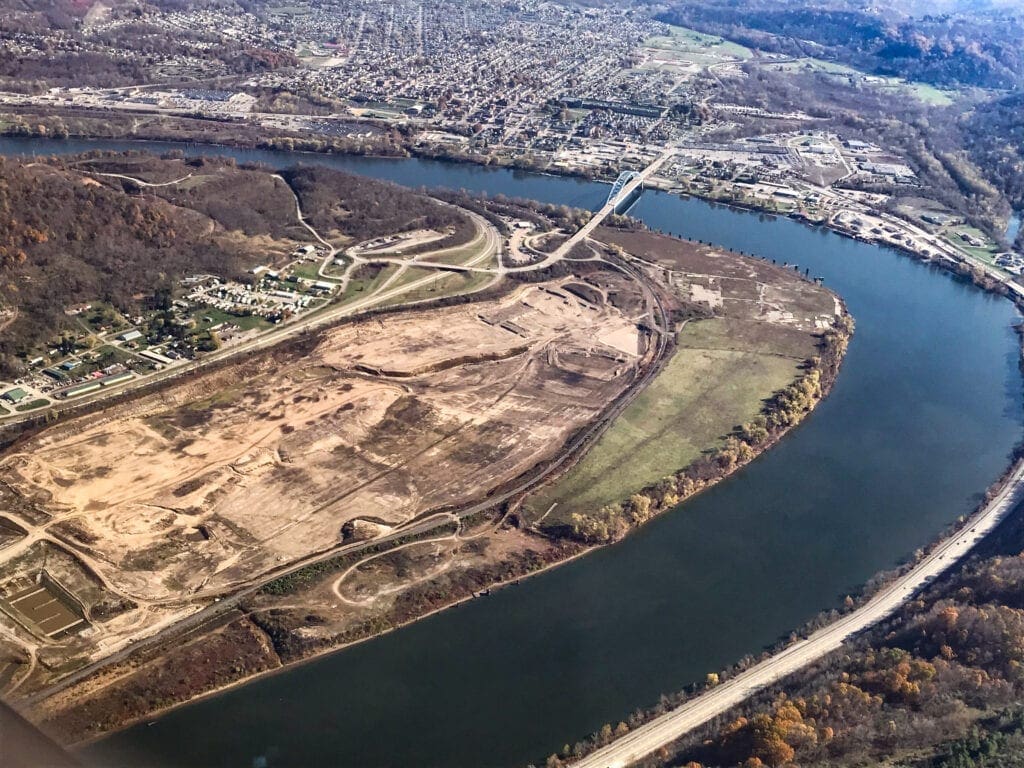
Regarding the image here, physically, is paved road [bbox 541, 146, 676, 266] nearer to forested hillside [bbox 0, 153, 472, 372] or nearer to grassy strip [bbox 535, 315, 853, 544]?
forested hillside [bbox 0, 153, 472, 372]

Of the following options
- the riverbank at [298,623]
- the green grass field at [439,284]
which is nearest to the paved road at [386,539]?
the riverbank at [298,623]

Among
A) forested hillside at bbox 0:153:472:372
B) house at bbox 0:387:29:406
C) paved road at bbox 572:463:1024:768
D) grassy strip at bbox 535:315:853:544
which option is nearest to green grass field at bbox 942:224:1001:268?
grassy strip at bbox 535:315:853:544

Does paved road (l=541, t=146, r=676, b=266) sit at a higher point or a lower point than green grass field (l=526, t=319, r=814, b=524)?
higher

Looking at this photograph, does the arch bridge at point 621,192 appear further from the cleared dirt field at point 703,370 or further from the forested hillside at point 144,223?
the forested hillside at point 144,223

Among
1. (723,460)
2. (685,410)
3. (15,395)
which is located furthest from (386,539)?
(15,395)

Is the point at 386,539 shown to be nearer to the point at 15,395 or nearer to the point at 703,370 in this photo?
the point at 15,395

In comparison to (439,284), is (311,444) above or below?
below

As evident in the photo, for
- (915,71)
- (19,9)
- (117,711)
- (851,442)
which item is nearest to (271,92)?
(19,9)
